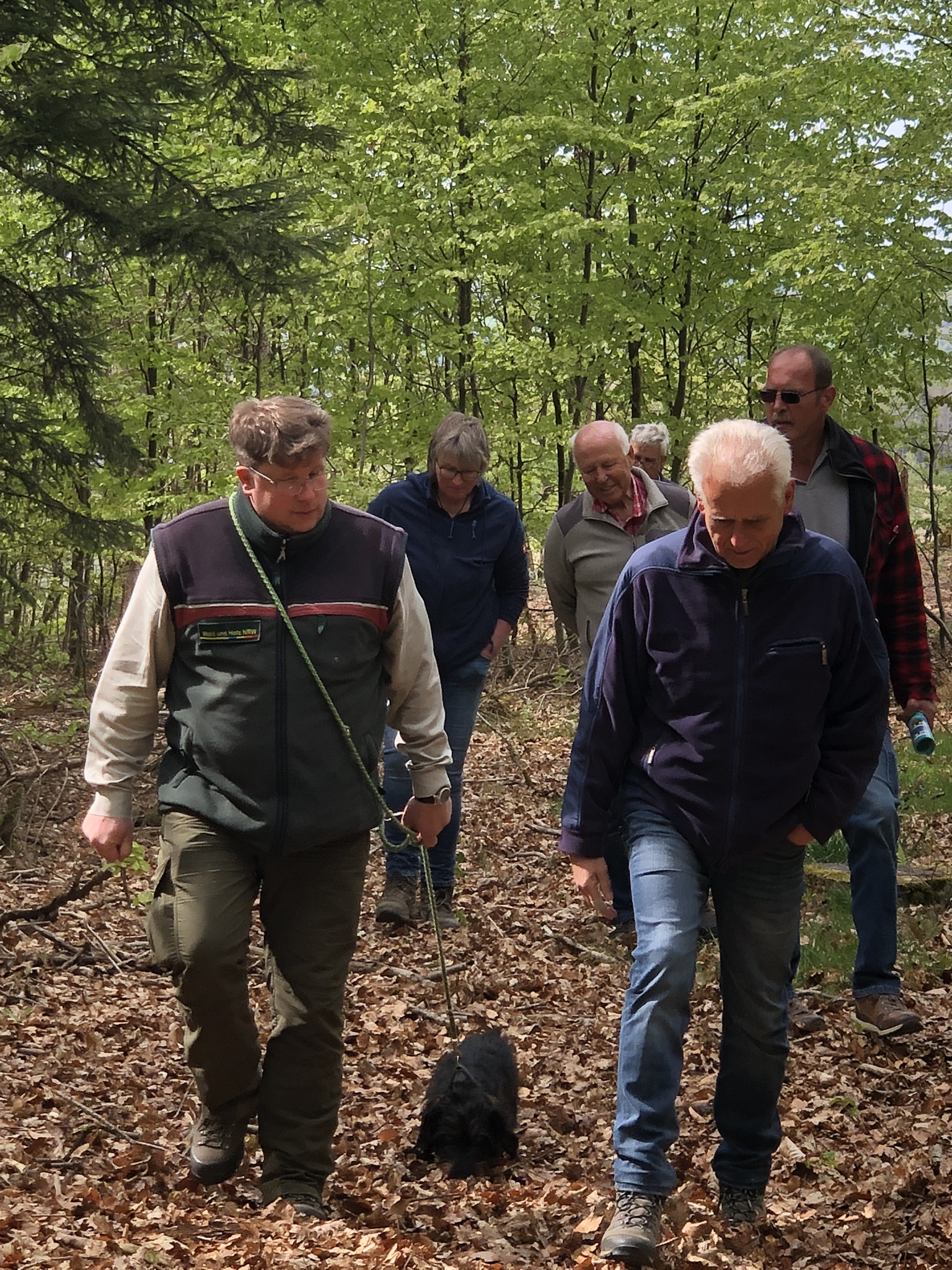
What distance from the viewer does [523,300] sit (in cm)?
1666

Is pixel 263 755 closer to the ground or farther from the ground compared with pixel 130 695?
closer to the ground

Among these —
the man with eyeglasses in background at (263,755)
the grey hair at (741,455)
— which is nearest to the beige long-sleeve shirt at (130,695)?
the man with eyeglasses in background at (263,755)

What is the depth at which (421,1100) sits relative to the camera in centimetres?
508

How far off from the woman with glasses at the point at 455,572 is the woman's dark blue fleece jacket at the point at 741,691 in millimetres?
3103

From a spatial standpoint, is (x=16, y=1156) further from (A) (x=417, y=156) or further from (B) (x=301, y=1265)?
(A) (x=417, y=156)

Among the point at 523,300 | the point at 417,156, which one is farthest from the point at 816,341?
the point at 417,156

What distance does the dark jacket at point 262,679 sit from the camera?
3.56 meters

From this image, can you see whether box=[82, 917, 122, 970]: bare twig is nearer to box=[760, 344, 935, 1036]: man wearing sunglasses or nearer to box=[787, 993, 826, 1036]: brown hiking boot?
box=[787, 993, 826, 1036]: brown hiking boot

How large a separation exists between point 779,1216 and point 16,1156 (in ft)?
7.95

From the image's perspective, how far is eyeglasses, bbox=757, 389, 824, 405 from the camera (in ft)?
15.6

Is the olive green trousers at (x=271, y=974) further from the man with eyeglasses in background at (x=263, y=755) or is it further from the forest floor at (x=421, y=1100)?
the forest floor at (x=421, y=1100)

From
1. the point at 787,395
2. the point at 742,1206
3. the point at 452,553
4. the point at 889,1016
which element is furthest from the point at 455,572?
the point at 742,1206

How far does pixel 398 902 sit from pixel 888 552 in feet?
11.2

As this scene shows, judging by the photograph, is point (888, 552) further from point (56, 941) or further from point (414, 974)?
point (56, 941)
